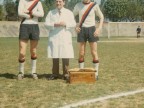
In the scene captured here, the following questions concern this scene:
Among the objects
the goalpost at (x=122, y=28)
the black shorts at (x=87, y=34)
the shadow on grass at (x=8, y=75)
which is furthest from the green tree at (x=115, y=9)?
the black shorts at (x=87, y=34)

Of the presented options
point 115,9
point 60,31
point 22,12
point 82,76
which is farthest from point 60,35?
point 115,9

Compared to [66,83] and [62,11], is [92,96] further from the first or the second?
[62,11]

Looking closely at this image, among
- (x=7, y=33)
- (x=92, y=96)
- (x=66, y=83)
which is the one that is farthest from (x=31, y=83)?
(x=7, y=33)

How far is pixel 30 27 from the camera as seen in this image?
9.92 m

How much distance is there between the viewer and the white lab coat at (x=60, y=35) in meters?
9.87

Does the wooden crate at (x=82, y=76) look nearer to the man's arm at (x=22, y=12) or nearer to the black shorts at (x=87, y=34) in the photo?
the black shorts at (x=87, y=34)

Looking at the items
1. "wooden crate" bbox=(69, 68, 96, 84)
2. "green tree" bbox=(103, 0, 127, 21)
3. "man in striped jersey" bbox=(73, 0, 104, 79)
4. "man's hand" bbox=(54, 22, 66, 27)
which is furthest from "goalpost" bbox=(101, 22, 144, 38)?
"wooden crate" bbox=(69, 68, 96, 84)

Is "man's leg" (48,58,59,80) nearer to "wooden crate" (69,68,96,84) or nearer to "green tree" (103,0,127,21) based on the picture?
"wooden crate" (69,68,96,84)

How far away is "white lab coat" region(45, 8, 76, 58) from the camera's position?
9867mm

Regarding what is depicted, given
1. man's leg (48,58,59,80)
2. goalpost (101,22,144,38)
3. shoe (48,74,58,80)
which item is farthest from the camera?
goalpost (101,22,144,38)

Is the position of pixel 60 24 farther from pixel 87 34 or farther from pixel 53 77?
pixel 53 77

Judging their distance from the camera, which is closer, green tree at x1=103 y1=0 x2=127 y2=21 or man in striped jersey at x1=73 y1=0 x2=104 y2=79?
man in striped jersey at x1=73 y1=0 x2=104 y2=79

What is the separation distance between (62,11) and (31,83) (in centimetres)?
208

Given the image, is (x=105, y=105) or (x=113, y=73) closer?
(x=105, y=105)
